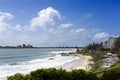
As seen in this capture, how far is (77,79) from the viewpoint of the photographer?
10406 mm

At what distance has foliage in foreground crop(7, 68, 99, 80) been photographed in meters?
9.27

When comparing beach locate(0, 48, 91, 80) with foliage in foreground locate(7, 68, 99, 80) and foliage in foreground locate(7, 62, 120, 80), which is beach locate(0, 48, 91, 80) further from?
foliage in foreground locate(7, 68, 99, 80)

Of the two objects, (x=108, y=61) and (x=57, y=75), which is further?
(x=108, y=61)

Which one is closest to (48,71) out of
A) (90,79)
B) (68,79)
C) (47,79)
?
(47,79)

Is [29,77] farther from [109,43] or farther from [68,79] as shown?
[109,43]

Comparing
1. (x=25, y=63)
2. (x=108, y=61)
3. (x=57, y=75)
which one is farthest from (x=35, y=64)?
(x=57, y=75)

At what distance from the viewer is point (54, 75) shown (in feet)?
31.9

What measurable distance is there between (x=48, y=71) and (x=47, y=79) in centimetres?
31

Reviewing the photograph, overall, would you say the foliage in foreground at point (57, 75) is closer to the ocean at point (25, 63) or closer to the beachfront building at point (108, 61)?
the beachfront building at point (108, 61)

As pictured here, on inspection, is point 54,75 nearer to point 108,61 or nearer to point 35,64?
point 108,61

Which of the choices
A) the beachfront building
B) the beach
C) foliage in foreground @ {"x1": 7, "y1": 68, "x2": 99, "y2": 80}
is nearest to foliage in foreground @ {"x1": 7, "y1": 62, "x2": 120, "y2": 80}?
foliage in foreground @ {"x1": 7, "y1": 68, "x2": 99, "y2": 80}

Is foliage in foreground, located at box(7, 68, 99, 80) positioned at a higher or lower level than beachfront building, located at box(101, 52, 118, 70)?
higher

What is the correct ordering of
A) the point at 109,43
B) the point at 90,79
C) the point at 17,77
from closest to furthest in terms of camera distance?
the point at 17,77
the point at 90,79
the point at 109,43

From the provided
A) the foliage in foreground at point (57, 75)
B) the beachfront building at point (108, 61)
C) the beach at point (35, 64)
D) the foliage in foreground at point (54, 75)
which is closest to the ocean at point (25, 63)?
the beach at point (35, 64)
